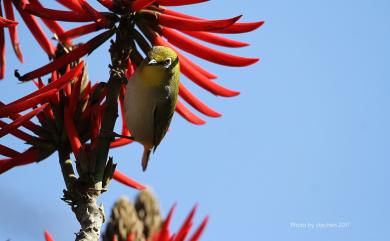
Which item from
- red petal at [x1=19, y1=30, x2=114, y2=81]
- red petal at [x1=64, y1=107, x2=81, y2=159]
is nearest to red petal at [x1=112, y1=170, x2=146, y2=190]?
red petal at [x1=64, y1=107, x2=81, y2=159]

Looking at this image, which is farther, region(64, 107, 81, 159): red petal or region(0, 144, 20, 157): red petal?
region(0, 144, 20, 157): red petal

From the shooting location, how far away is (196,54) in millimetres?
2406

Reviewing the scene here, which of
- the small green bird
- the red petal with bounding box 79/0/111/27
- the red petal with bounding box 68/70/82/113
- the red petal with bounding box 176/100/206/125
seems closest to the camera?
the red petal with bounding box 79/0/111/27

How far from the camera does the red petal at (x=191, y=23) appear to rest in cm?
216

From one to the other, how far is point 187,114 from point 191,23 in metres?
0.53

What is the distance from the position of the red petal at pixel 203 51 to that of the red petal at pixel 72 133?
1.58 ft

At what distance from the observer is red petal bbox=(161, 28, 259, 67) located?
2352mm

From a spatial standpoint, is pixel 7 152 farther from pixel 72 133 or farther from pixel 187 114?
pixel 187 114

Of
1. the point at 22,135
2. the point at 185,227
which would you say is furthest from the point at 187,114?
the point at 185,227

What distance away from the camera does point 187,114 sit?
2.68 meters

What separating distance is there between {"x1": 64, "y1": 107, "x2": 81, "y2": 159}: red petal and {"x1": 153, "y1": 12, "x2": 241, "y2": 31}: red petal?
1.62ft

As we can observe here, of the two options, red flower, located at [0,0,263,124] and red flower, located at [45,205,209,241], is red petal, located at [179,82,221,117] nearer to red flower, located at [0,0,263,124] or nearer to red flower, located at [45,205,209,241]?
red flower, located at [0,0,263,124]

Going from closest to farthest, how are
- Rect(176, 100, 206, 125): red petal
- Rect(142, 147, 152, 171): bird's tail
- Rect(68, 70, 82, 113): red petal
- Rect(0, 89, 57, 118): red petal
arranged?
Rect(0, 89, 57, 118): red petal < Rect(68, 70, 82, 113): red petal < Rect(176, 100, 206, 125): red petal < Rect(142, 147, 152, 171): bird's tail

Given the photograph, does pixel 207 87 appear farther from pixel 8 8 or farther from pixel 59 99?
pixel 8 8
